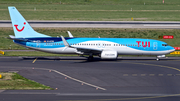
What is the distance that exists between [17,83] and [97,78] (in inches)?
408

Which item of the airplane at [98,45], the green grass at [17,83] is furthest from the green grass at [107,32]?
the green grass at [17,83]

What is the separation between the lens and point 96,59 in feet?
166

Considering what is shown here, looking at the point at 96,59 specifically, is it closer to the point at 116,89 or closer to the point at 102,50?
the point at 102,50

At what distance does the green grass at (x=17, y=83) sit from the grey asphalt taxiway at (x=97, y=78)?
1205mm

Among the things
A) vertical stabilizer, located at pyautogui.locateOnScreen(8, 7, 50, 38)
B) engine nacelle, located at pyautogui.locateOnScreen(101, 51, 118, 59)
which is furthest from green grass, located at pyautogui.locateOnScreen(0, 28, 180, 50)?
engine nacelle, located at pyautogui.locateOnScreen(101, 51, 118, 59)

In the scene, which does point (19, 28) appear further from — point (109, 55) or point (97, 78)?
point (97, 78)

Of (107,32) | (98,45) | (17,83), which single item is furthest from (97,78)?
(107,32)

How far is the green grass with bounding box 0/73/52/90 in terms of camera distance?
3030 centimetres

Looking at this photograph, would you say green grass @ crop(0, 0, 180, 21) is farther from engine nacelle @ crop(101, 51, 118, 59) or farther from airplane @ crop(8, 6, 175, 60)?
engine nacelle @ crop(101, 51, 118, 59)

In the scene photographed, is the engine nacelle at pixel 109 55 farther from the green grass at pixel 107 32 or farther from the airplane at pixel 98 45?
the green grass at pixel 107 32

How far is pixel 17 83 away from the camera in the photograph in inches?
1262

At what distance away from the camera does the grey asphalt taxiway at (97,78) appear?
2725cm

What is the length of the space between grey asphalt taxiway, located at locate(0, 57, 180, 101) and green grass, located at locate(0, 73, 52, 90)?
1.20m

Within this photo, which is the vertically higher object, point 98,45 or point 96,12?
point 96,12
